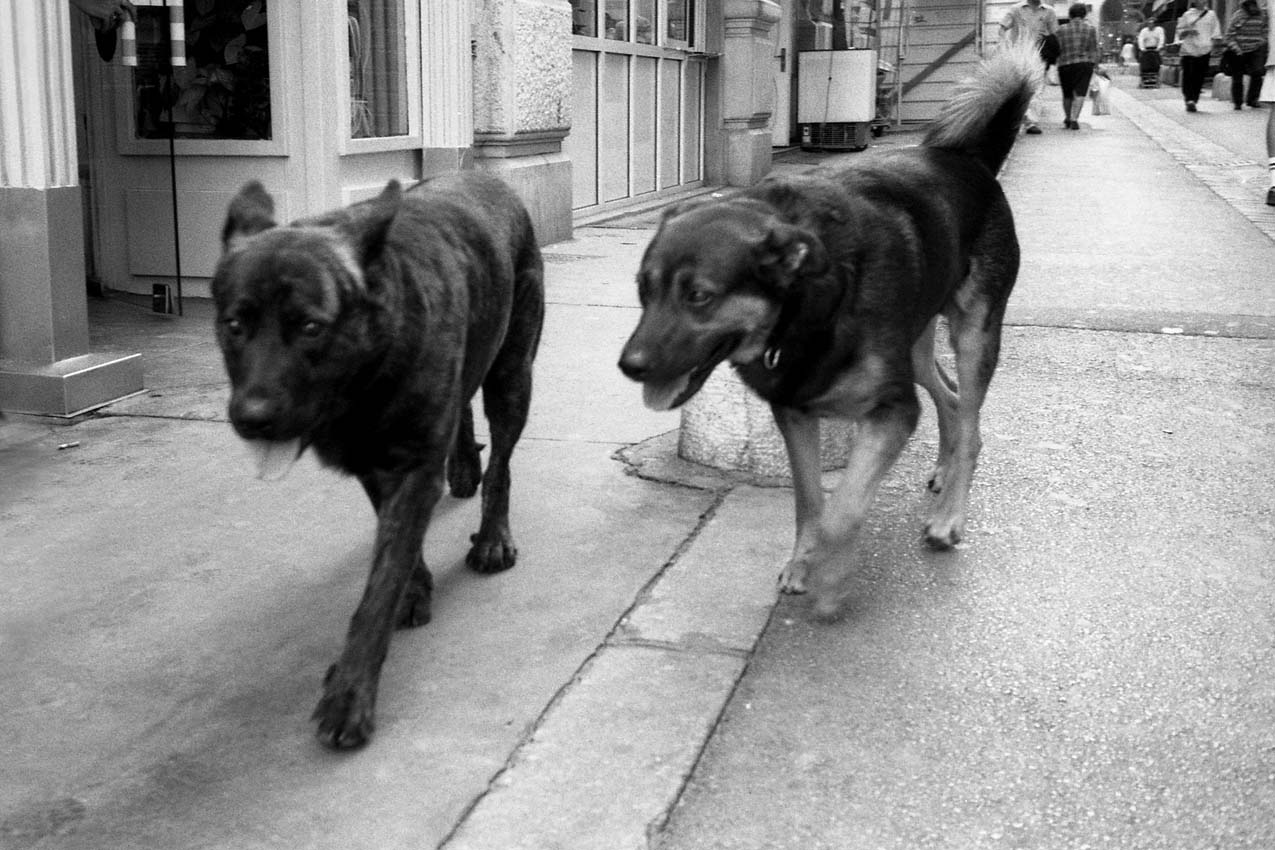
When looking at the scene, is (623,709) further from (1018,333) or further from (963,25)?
(963,25)

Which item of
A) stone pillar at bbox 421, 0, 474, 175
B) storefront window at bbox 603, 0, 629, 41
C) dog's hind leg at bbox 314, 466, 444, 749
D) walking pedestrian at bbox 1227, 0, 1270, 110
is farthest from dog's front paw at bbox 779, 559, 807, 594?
walking pedestrian at bbox 1227, 0, 1270, 110

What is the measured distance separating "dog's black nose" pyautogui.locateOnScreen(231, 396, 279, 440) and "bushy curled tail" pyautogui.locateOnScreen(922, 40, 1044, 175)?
2.58 metres

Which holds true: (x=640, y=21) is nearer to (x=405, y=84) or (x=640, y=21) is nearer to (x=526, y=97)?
(x=526, y=97)

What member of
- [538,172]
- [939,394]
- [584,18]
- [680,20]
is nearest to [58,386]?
[939,394]

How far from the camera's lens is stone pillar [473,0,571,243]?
379 inches

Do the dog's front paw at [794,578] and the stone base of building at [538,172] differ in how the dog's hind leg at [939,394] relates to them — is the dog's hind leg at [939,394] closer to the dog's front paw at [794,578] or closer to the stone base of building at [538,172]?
the dog's front paw at [794,578]

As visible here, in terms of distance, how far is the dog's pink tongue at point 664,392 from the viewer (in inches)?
128

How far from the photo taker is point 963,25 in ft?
92.9

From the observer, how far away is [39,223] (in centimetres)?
554

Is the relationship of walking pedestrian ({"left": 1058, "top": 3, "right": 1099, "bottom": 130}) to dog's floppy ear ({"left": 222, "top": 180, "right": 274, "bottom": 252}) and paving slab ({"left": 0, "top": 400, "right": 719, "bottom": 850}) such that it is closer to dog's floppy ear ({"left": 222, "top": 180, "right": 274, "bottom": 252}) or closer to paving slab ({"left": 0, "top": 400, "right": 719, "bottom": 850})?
paving slab ({"left": 0, "top": 400, "right": 719, "bottom": 850})

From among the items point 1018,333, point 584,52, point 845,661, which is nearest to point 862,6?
point 584,52

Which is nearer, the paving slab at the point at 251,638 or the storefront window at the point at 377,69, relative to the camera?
the paving slab at the point at 251,638

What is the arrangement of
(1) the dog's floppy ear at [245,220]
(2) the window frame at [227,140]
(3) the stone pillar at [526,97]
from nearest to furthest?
(1) the dog's floppy ear at [245,220] → (2) the window frame at [227,140] → (3) the stone pillar at [526,97]

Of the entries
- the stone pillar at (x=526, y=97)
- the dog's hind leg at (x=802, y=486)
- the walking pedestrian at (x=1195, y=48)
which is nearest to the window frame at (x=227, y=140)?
the stone pillar at (x=526, y=97)
